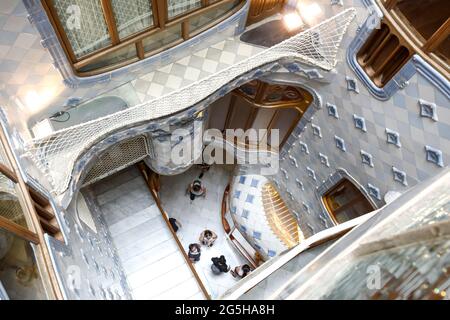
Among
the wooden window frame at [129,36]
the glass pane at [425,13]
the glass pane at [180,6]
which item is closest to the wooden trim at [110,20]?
the wooden window frame at [129,36]

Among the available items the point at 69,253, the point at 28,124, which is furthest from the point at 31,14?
the point at 69,253

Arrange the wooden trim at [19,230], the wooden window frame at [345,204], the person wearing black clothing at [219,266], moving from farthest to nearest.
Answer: the person wearing black clothing at [219,266] → the wooden window frame at [345,204] → the wooden trim at [19,230]

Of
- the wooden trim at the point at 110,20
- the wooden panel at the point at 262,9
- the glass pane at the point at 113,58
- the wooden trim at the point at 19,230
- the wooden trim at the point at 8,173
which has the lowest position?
the wooden trim at the point at 19,230

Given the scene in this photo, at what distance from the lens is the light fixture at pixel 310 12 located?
5375 millimetres

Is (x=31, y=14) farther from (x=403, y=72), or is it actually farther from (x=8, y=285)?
(x=403, y=72)

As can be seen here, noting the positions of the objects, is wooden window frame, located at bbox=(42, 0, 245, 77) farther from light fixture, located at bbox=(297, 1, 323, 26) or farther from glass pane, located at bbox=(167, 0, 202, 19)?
light fixture, located at bbox=(297, 1, 323, 26)

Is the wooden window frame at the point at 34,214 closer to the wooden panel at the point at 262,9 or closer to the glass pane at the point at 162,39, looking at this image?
the glass pane at the point at 162,39

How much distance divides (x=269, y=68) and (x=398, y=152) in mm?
2224

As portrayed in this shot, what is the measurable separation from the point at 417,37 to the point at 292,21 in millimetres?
2141

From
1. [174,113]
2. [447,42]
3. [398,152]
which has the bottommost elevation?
[398,152]

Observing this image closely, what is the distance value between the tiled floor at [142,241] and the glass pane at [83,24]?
194 inches

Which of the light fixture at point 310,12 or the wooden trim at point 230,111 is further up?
the wooden trim at point 230,111

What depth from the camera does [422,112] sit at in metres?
4.47

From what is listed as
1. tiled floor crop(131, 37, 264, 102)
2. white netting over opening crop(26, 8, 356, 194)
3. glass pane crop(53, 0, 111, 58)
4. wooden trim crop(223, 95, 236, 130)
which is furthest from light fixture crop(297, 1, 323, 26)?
glass pane crop(53, 0, 111, 58)
